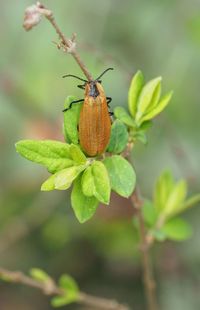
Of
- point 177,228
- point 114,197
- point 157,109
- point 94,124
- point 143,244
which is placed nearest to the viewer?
point 94,124

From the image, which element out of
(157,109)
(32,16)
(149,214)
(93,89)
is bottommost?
(149,214)

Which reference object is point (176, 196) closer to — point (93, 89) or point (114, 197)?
point (93, 89)

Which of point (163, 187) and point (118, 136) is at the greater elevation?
point (118, 136)

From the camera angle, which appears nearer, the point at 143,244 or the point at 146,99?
the point at 146,99

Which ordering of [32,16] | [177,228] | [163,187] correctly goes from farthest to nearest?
[177,228], [163,187], [32,16]

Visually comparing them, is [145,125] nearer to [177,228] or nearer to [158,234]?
[158,234]

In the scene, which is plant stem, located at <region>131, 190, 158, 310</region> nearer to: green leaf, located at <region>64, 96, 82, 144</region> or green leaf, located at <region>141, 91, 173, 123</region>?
green leaf, located at <region>141, 91, 173, 123</region>

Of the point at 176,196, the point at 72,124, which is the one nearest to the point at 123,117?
the point at 72,124

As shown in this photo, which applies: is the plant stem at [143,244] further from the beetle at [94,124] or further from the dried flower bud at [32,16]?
the dried flower bud at [32,16]

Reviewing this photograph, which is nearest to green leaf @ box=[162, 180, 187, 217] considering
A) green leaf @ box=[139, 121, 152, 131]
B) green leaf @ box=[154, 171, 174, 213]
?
green leaf @ box=[154, 171, 174, 213]
